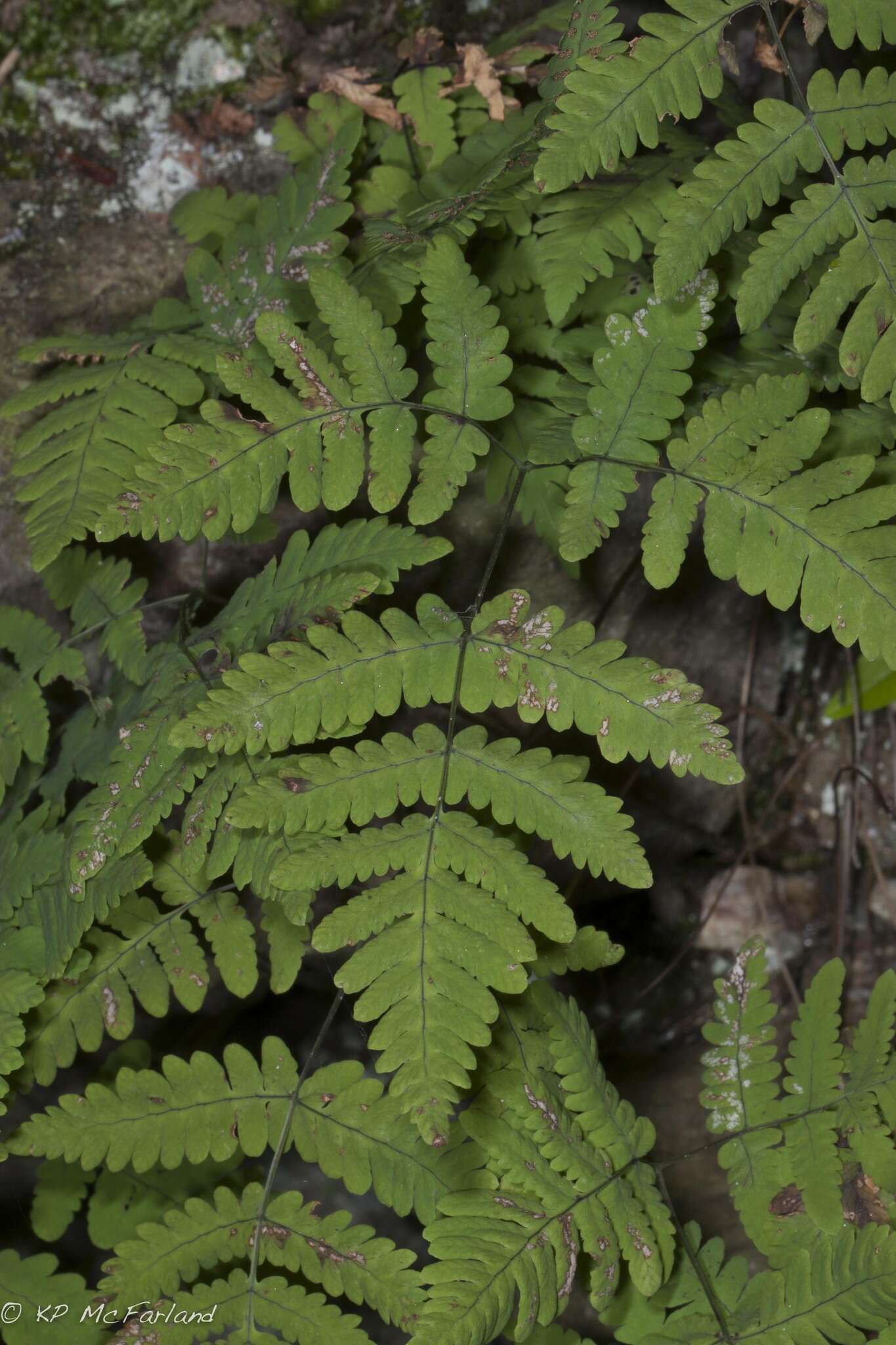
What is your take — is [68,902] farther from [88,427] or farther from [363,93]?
[363,93]

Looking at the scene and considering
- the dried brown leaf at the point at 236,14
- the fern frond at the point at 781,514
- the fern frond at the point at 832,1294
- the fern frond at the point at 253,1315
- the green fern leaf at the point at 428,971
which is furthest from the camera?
the dried brown leaf at the point at 236,14

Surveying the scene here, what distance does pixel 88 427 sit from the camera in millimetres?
2738

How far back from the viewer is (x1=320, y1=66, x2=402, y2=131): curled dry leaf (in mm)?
3195

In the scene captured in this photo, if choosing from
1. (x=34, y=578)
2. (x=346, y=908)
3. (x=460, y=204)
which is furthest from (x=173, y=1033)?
(x=460, y=204)

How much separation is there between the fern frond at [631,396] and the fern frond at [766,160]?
0.20 m

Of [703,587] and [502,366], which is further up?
[502,366]

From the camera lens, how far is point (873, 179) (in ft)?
7.36

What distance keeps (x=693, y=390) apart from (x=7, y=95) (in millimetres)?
2729

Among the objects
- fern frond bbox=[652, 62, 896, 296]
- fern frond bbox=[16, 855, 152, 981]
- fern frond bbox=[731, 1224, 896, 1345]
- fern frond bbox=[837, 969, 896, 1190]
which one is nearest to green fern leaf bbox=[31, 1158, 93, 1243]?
fern frond bbox=[16, 855, 152, 981]

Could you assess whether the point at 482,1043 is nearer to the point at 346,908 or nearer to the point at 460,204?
the point at 346,908

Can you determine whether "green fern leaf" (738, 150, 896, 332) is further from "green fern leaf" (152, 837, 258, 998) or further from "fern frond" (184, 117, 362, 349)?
"green fern leaf" (152, 837, 258, 998)

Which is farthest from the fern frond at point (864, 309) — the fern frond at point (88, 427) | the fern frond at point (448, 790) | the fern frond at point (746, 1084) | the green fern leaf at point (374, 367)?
the fern frond at point (88, 427)

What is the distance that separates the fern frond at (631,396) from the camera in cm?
239

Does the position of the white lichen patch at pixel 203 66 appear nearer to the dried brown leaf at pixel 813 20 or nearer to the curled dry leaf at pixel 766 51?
the curled dry leaf at pixel 766 51
